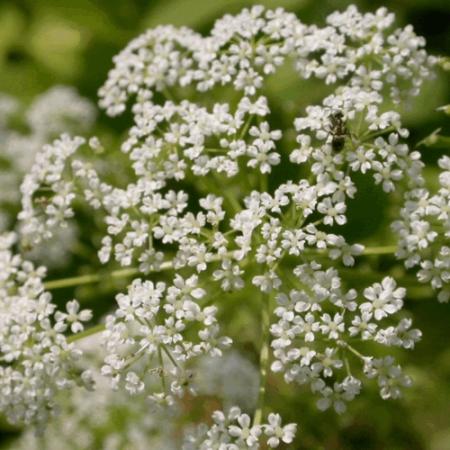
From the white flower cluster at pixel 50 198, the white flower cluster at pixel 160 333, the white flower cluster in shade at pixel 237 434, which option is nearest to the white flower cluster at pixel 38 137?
the white flower cluster at pixel 50 198

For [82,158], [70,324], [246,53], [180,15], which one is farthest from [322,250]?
[180,15]

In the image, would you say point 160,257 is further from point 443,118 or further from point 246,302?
point 443,118

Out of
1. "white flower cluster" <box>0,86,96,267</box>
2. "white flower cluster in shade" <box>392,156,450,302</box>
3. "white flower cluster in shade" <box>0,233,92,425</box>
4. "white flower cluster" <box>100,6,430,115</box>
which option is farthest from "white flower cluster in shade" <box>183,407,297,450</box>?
"white flower cluster" <box>0,86,96,267</box>

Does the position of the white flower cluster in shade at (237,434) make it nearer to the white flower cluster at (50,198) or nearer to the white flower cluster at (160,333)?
the white flower cluster at (160,333)

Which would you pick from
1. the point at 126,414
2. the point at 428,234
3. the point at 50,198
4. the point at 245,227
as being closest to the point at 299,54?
the point at 245,227

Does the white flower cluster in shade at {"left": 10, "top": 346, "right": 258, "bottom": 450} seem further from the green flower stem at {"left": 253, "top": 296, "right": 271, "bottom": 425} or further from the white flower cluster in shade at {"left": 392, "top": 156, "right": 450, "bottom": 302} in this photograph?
the white flower cluster in shade at {"left": 392, "top": 156, "right": 450, "bottom": 302}
